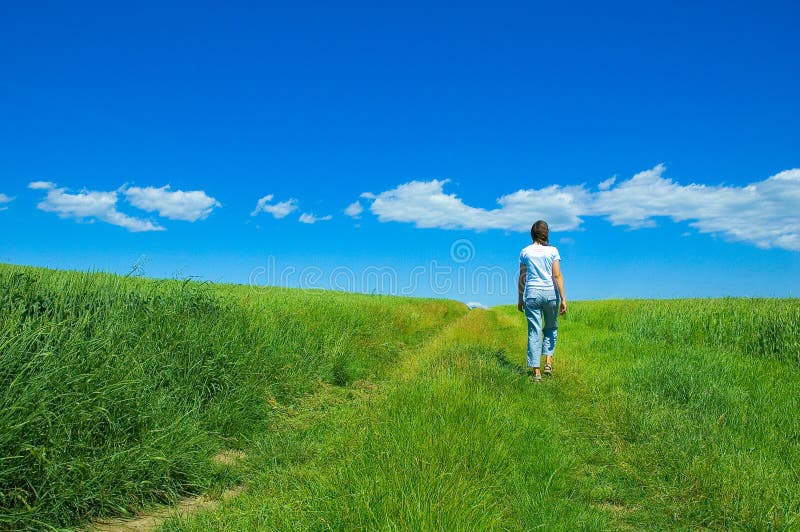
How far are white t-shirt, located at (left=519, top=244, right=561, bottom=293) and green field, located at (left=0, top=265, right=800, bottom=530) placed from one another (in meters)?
1.64

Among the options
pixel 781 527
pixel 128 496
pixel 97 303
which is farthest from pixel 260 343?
pixel 781 527

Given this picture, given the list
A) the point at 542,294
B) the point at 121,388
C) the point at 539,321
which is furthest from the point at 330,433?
the point at 542,294

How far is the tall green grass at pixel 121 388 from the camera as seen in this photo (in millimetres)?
3576

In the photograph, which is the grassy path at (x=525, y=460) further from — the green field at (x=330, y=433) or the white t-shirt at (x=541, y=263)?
the white t-shirt at (x=541, y=263)

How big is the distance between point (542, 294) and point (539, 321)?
467mm

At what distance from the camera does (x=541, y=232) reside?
8633 mm

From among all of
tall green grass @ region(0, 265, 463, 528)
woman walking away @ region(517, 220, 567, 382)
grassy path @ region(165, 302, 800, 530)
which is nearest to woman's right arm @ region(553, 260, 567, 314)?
woman walking away @ region(517, 220, 567, 382)

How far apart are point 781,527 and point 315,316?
872 centimetres

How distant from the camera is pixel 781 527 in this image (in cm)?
340

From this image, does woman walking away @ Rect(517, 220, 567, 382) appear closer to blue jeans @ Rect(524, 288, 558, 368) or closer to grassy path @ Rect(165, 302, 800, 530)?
blue jeans @ Rect(524, 288, 558, 368)

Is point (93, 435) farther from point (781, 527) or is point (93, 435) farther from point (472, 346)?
point (472, 346)

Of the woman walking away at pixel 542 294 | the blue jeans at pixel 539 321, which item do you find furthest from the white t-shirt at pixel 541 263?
the blue jeans at pixel 539 321

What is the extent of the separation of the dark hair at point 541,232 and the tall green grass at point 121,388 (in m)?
4.52

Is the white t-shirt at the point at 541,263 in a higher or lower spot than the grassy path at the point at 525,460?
higher
